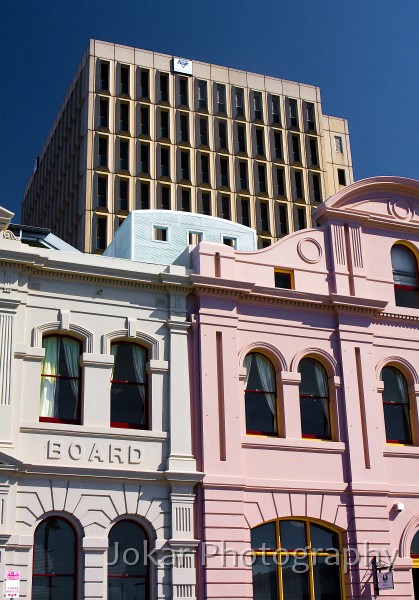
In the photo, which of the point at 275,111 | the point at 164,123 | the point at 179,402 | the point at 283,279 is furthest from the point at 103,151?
the point at 179,402

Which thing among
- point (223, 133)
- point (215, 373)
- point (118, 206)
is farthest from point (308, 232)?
point (223, 133)

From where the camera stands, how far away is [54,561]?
20.9 meters

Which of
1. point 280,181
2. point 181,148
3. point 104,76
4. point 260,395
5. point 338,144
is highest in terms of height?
point 338,144

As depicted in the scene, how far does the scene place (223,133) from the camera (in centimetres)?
7331

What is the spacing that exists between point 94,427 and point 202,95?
55157 millimetres

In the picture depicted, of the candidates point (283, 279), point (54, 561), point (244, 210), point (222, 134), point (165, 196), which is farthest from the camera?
point (222, 134)

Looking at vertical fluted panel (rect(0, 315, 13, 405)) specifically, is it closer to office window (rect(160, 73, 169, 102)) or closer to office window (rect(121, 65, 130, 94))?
office window (rect(121, 65, 130, 94))

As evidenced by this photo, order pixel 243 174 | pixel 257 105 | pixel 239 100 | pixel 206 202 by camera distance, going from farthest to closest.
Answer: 1. pixel 257 105
2. pixel 239 100
3. pixel 243 174
4. pixel 206 202

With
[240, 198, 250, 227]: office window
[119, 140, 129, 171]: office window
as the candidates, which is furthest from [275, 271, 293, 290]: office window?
[240, 198, 250, 227]: office window

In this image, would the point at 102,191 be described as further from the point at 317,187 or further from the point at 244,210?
the point at 317,187

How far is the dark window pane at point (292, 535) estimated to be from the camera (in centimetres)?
2341

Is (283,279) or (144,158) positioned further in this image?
(144,158)

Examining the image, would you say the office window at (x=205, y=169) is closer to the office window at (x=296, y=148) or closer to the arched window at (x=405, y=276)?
the office window at (x=296, y=148)

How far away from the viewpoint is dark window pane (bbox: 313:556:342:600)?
925 inches
